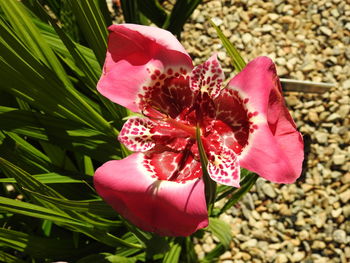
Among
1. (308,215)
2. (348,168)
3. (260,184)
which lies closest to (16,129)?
(260,184)

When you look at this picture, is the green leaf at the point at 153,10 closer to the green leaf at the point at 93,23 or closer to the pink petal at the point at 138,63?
the green leaf at the point at 93,23

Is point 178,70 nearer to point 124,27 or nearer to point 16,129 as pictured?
point 124,27

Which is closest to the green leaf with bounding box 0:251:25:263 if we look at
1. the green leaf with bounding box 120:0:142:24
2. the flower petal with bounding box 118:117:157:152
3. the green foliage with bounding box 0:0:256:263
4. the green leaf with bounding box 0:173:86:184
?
the green foliage with bounding box 0:0:256:263

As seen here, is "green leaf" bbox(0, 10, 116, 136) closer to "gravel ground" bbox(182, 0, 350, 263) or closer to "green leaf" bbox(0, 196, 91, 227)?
"green leaf" bbox(0, 196, 91, 227)

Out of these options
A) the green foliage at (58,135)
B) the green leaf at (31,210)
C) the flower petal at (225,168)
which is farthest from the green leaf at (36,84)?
the flower petal at (225,168)

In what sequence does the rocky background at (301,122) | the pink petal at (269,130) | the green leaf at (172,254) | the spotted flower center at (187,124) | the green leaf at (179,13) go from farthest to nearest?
1. the rocky background at (301,122)
2. the green leaf at (179,13)
3. the green leaf at (172,254)
4. the spotted flower center at (187,124)
5. the pink petal at (269,130)

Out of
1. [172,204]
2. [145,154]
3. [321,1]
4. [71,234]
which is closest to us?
[172,204]
